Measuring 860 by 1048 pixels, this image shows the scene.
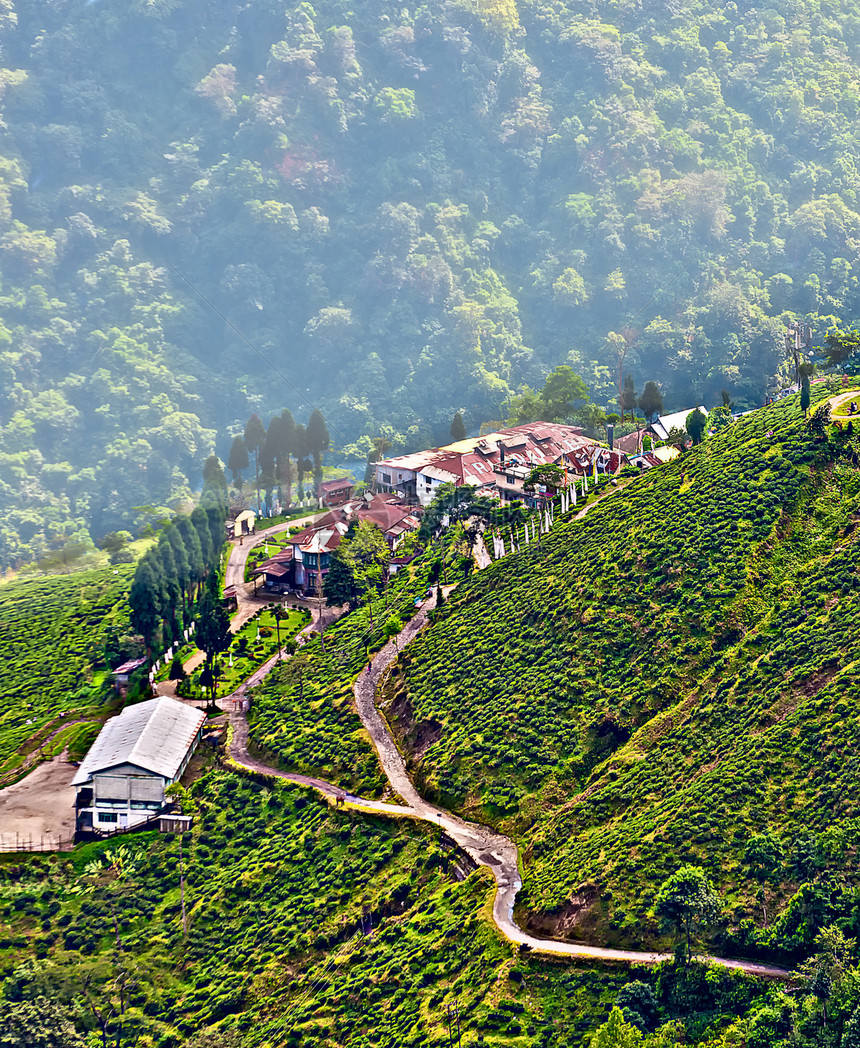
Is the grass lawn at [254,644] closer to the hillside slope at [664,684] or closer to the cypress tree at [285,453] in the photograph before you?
the hillside slope at [664,684]

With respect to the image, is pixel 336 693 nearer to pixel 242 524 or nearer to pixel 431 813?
pixel 431 813

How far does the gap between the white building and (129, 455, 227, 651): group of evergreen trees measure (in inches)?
470

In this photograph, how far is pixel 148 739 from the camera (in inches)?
2650

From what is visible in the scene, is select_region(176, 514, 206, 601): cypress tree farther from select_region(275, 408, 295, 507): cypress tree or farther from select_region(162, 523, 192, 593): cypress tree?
select_region(275, 408, 295, 507): cypress tree

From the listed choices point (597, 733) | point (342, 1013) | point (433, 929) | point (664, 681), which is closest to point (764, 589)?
point (664, 681)

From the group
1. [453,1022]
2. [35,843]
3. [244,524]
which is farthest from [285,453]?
Answer: [453,1022]

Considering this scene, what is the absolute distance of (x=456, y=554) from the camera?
267ft

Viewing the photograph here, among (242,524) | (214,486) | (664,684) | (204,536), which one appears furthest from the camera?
(214,486)

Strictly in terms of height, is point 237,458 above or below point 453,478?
above

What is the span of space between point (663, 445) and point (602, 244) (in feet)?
329

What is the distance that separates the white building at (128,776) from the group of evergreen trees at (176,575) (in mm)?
11935

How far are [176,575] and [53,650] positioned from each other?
11.0 metres

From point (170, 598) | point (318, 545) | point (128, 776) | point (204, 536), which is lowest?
point (128, 776)

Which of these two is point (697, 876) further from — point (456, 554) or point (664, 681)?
point (456, 554)
